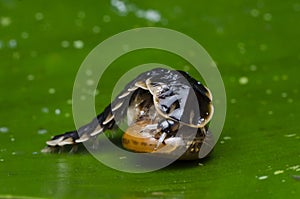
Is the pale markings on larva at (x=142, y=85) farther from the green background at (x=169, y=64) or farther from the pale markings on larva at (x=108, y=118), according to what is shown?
the green background at (x=169, y=64)

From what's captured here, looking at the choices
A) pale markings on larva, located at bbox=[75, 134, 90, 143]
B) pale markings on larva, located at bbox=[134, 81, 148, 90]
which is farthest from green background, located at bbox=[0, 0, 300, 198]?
pale markings on larva, located at bbox=[134, 81, 148, 90]

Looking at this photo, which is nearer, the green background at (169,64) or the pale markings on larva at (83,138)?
the green background at (169,64)

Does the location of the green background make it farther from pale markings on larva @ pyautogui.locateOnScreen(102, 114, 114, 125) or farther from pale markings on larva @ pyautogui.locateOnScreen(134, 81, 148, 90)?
pale markings on larva @ pyautogui.locateOnScreen(134, 81, 148, 90)

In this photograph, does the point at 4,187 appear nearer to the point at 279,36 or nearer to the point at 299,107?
the point at 299,107

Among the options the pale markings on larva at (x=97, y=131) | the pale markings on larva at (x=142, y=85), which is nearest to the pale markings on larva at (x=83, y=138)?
the pale markings on larva at (x=97, y=131)

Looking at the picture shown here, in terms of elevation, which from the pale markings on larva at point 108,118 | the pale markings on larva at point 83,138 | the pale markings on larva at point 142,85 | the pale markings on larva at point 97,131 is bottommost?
the pale markings on larva at point 83,138

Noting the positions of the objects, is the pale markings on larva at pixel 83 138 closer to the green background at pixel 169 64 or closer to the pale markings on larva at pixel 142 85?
the green background at pixel 169 64

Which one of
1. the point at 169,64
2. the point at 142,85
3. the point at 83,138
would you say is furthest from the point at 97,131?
the point at 169,64

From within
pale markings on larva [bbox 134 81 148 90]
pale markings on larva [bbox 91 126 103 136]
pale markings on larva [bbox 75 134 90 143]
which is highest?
pale markings on larva [bbox 134 81 148 90]

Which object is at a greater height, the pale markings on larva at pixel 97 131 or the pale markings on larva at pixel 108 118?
the pale markings on larva at pixel 108 118
